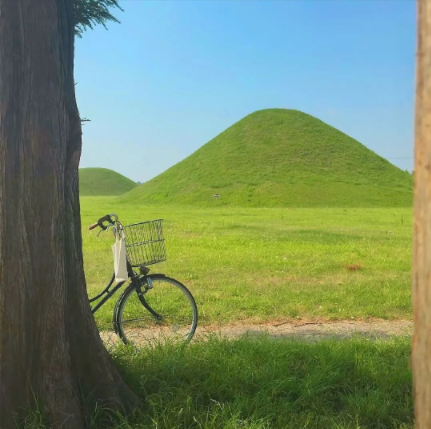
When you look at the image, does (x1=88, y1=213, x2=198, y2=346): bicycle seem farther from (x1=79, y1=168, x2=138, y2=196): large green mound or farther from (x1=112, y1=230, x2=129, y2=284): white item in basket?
(x1=79, y1=168, x2=138, y2=196): large green mound

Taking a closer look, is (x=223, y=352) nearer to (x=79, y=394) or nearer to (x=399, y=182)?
(x=79, y=394)

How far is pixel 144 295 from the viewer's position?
6016 millimetres

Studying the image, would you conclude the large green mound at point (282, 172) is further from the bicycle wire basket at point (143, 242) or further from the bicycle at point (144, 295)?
the bicycle wire basket at point (143, 242)

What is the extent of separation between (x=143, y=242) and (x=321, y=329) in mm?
3032

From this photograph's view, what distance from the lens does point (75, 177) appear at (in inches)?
153

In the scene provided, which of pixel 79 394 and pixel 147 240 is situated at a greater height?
pixel 147 240

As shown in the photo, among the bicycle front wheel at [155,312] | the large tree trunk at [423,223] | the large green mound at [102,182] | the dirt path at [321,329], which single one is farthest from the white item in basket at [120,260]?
the large green mound at [102,182]

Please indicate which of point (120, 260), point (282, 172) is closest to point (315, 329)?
point (120, 260)

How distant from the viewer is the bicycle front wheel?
5535 mm

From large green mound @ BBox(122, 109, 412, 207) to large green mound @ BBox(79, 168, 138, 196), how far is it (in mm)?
60305

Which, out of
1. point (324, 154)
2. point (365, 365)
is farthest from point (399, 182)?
point (365, 365)

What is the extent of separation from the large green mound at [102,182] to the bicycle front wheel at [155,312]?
12607 cm

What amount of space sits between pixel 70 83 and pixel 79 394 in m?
2.38

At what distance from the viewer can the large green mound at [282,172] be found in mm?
58094
